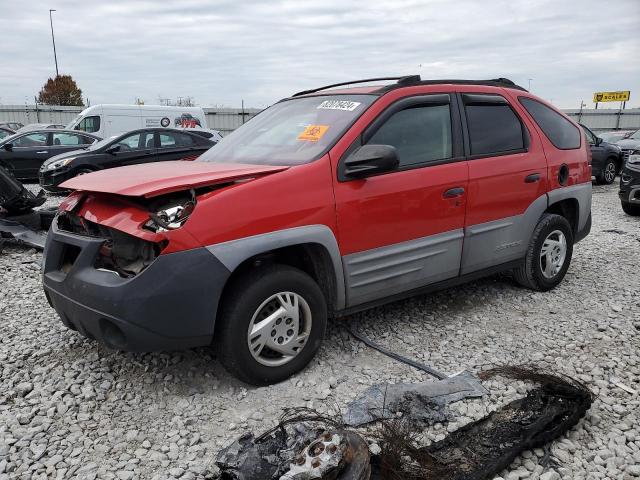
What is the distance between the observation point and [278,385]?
3.20 m

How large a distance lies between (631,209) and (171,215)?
892 cm

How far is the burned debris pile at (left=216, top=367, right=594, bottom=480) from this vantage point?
220 cm

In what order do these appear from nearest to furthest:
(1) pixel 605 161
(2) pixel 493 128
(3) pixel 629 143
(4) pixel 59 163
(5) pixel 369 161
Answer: (5) pixel 369 161 < (2) pixel 493 128 < (4) pixel 59 163 < (1) pixel 605 161 < (3) pixel 629 143

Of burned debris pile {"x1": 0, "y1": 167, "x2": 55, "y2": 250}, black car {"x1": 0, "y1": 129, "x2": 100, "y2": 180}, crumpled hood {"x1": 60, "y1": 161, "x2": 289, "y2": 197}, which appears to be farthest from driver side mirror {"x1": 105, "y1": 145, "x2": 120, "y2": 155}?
crumpled hood {"x1": 60, "y1": 161, "x2": 289, "y2": 197}

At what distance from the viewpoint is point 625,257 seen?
6.16 metres

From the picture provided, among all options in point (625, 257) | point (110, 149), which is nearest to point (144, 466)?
point (625, 257)

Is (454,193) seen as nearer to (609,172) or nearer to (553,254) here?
(553,254)

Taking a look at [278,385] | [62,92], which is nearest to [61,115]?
[62,92]

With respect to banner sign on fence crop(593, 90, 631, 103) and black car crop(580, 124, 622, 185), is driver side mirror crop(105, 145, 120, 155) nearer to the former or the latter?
black car crop(580, 124, 622, 185)

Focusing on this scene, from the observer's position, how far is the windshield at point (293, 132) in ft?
11.3

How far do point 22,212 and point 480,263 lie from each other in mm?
5537

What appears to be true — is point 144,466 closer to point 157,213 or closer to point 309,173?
point 157,213

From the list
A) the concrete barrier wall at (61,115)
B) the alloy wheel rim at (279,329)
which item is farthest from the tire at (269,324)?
the concrete barrier wall at (61,115)

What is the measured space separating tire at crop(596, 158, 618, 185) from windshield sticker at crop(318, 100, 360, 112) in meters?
12.5
